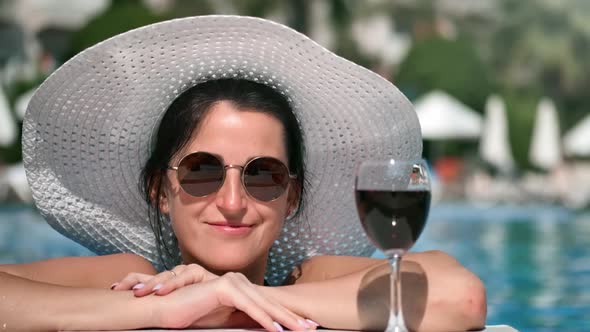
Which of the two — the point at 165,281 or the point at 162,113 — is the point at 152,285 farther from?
the point at 162,113

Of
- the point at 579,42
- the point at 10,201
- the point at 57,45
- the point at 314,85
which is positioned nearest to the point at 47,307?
the point at 314,85

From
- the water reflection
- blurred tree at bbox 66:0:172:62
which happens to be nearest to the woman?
the water reflection

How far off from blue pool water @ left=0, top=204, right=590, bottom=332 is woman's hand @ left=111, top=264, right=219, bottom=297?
15.8ft

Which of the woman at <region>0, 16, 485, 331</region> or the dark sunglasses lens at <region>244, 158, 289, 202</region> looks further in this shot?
the dark sunglasses lens at <region>244, 158, 289, 202</region>

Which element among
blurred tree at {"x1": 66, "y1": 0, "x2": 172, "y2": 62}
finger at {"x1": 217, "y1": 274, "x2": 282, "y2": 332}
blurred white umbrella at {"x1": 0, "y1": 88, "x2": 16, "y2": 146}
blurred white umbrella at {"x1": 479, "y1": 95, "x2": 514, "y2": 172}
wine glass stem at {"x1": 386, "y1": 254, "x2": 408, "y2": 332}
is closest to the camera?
wine glass stem at {"x1": 386, "y1": 254, "x2": 408, "y2": 332}

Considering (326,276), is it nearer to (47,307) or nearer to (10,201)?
(47,307)

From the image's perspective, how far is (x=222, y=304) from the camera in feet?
7.34

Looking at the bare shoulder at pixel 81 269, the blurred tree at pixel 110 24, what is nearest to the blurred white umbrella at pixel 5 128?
the blurred tree at pixel 110 24

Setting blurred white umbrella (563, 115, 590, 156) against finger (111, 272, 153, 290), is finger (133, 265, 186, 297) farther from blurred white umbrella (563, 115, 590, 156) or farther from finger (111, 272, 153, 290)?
blurred white umbrella (563, 115, 590, 156)

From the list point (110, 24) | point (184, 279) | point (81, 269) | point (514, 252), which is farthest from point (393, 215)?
point (110, 24)

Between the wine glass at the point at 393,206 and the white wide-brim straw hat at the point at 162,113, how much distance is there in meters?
0.88

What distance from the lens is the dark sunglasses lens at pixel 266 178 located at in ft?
8.68

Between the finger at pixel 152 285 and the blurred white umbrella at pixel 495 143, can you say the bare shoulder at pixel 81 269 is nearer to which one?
the finger at pixel 152 285

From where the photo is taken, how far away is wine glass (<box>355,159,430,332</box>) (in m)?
1.95
